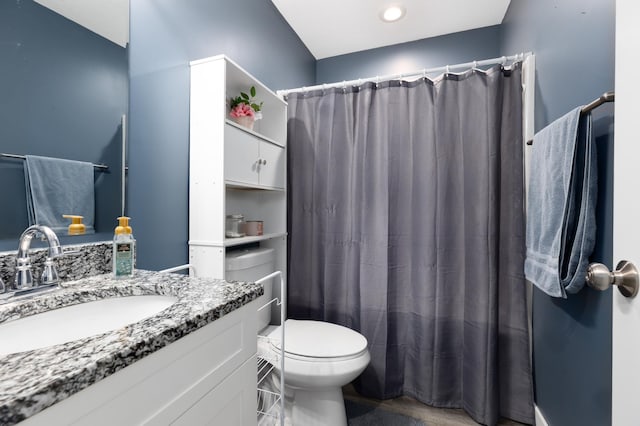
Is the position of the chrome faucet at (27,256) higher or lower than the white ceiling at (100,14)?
lower

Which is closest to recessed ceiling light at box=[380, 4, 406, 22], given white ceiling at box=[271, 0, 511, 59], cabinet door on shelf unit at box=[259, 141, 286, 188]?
white ceiling at box=[271, 0, 511, 59]

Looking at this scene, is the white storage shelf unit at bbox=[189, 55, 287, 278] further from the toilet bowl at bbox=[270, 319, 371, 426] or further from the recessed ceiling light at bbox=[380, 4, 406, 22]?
the recessed ceiling light at bbox=[380, 4, 406, 22]

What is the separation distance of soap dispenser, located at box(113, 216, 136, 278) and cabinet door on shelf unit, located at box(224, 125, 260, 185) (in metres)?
0.45

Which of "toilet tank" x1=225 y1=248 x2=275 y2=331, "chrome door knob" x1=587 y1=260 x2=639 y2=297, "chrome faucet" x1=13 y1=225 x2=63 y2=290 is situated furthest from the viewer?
"toilet tank" x1=225 y1=248 x2=275 y2=331

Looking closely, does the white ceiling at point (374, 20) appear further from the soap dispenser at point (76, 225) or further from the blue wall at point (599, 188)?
the soap dispenser at point (76, 225)

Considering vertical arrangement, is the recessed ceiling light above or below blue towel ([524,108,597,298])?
above

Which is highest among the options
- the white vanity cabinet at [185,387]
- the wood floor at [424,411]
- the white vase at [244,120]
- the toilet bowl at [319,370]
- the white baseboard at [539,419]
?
the white vase at [244,120]

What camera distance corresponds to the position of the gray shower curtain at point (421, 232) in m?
1.54

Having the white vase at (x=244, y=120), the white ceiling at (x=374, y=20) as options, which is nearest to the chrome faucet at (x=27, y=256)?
the white vase at (x=244, y=120)

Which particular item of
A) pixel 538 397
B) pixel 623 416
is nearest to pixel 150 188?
pixel 623 416

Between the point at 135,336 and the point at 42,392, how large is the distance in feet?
0.51

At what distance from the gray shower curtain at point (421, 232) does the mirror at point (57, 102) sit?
41.1 inches

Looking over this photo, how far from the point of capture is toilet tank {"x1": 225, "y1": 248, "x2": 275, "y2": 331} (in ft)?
4.48

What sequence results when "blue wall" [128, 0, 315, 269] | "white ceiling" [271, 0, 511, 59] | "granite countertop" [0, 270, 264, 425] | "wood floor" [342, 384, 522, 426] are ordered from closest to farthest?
1. "granite countertop" [0, 270, 264, 425]
2. "blue wall" [128, 0, 315, 269]
3. "wood floor" [342, 384, 522, 426]
4. "white ceiling" [271, 0, 511, 59]
